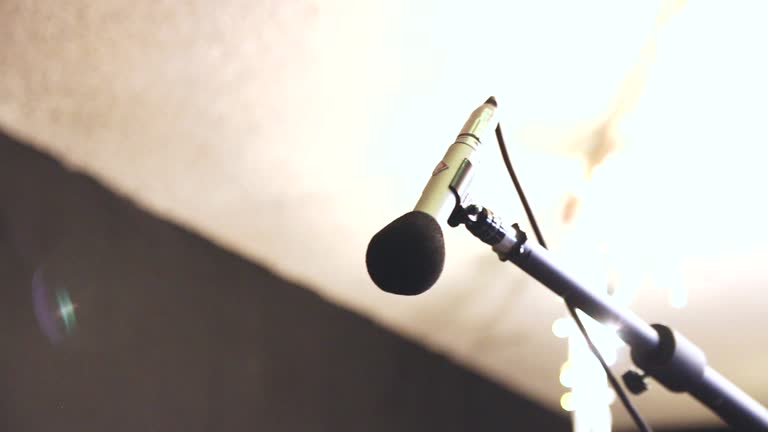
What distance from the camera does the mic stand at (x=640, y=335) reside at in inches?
17.7

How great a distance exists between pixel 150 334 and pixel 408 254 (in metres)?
1.41

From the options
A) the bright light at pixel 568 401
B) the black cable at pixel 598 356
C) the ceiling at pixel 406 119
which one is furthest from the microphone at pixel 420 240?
the bright light at pixel 568 401

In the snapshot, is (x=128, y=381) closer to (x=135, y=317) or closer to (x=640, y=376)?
(x=135, y=317)

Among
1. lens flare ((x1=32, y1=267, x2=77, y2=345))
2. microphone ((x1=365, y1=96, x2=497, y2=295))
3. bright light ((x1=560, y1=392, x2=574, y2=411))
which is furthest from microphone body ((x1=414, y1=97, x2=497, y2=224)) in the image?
lens flare ((x1=32, y1=267, x2=77, y2=345))

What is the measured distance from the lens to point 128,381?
5.02ft

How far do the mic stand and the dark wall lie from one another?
1.30 m

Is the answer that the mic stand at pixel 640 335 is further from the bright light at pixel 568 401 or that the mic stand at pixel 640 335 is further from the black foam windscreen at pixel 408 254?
the bright light at pixel 568 401

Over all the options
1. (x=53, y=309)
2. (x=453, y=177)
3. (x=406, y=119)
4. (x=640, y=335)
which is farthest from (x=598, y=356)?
(x=53, y=309)

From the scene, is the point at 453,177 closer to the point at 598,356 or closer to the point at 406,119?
the point at 598,356

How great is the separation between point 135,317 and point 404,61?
96cm

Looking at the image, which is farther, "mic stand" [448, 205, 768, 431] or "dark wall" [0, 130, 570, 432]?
"dark wall" [0, 130, 570, 432]

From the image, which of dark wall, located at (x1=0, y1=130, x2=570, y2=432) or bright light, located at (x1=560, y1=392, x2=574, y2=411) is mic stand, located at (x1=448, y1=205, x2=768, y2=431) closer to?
bright light, located at (x1=560, y1=392, x2=574, y2=411)

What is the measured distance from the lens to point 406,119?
146 centimetres

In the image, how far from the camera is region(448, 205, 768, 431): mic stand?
17.7 inches
